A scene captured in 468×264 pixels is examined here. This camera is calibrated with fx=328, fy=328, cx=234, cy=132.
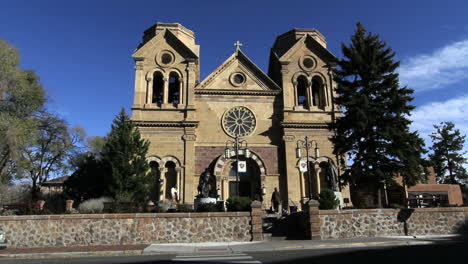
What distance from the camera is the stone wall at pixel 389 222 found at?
16.3 m

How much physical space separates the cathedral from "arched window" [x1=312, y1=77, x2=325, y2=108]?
0.10 meters

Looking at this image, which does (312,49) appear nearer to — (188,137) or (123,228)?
(188,137)

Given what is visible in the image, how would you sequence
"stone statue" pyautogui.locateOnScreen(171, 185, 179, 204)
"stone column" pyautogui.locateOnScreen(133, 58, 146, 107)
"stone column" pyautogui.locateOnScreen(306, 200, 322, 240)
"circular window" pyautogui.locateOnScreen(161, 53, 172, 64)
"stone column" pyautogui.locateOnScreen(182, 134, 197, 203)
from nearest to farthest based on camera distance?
"stone column" pyautogui.locateOnScreen(306, 200, 322, 240), "stone statue" pyautogui.locateOnScreen(171, 185, 179, 204), "stone column" pyautogui.locateOnScreen(182, 134, 197, 203), "stone column" pyautogui.locateOnScreen(133, 58, 146, 107), "circular window" pyautogui.locateOnScreen(161, 53, 172, 64)

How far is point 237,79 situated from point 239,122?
4.46 m

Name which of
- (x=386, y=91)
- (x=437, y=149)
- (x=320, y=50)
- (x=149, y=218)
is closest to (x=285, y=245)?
(x=149, y=218)

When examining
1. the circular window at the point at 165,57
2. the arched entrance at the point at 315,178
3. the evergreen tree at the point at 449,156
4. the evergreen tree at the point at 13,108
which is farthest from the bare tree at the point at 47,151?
the evergreen tree at the point at 449,156

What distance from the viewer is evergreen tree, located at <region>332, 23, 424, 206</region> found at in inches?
737

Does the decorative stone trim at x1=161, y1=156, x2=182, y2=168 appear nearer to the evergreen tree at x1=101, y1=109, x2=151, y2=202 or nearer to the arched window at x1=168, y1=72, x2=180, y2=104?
the evergreen tree at x1=101, y1=109, x2=151, y2=202

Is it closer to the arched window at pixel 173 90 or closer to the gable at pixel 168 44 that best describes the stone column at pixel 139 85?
the gable at pixel 168 44

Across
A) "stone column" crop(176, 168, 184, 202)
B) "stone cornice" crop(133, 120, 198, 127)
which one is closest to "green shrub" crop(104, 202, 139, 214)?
"stone column" crop(176, 168, 184, 202)

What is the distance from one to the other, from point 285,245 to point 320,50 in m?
22.9

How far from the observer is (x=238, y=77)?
3097 centimetres

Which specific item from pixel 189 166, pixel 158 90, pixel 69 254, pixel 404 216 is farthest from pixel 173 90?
pixel 404 216

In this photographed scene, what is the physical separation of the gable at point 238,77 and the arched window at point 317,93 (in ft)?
14.1
